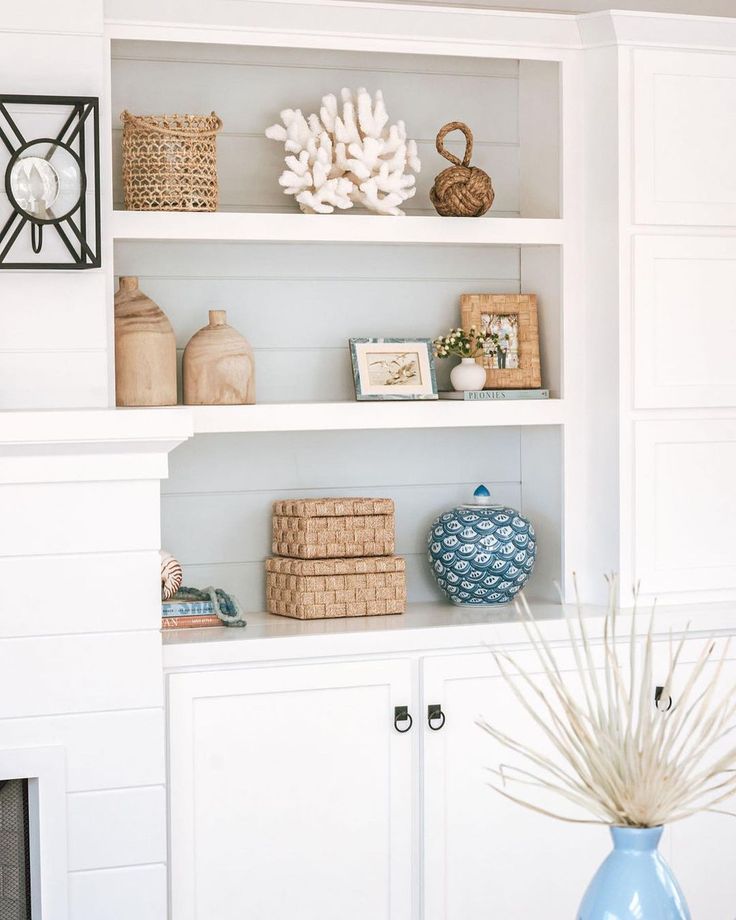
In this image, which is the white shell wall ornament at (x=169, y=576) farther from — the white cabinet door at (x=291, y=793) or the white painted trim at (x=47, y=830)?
the white painted trim at (x=47, y=830)

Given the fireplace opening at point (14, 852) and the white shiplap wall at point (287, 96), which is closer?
the fireplace opening at point (14, 852)

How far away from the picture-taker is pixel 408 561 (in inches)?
123

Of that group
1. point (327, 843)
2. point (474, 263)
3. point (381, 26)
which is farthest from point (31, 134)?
point (327, 843)

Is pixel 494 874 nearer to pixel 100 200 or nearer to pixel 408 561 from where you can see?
pixel 408 561

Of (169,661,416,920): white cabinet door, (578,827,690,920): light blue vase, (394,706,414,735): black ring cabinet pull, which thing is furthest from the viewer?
(394,706,414,735): black ring cabinet pull

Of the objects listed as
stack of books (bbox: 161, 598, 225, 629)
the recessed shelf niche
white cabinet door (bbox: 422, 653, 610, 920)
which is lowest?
white cabinet door (bbox: 422, 653, 610, 920)

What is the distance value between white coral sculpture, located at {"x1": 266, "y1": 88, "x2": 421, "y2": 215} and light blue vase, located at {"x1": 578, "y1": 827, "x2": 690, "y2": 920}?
1.74 meters

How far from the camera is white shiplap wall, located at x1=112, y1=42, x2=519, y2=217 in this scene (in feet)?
9.56

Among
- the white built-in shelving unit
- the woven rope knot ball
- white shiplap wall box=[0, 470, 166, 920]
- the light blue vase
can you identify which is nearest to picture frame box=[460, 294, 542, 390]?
the white built-in shelving unit

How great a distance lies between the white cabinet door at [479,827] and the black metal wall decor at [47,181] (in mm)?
1187

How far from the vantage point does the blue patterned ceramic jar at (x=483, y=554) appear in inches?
114

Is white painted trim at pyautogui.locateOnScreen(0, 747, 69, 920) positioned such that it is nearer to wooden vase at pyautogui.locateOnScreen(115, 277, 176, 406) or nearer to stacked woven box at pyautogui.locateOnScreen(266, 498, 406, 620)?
stacked woven box at pyautogui.locateOnScreen(266, 498, 406, 620)

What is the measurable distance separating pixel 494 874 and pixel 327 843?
15.6 inches

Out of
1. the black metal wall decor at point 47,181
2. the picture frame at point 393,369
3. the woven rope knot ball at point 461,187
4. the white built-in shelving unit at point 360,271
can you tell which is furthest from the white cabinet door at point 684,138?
the black metal wall decor at point 47,181
